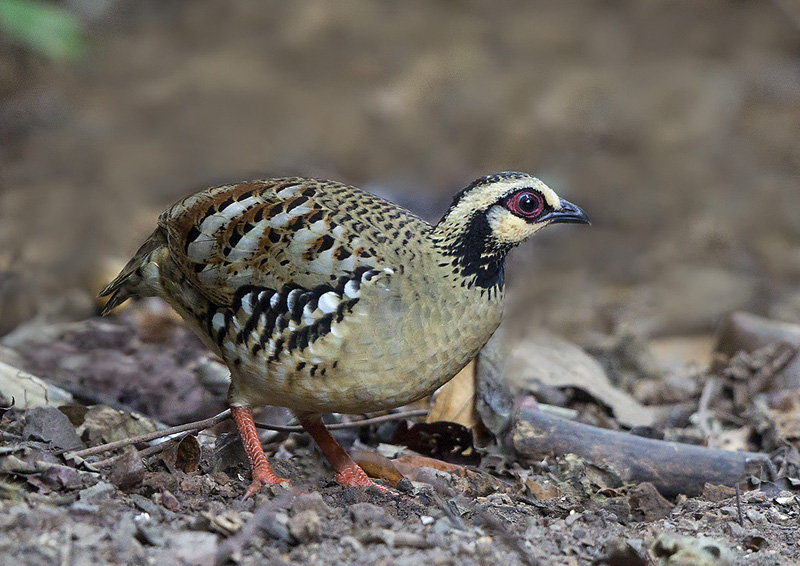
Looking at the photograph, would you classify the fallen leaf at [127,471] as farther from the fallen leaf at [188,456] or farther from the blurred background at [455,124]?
the blurred background at [455,124]

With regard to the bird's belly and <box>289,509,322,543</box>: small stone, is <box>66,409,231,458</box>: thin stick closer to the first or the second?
the bird's belly

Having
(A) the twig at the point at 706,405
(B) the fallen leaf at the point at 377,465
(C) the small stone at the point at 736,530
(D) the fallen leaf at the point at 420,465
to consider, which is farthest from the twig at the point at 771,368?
(B) the fallen leaf at the point at 377,465

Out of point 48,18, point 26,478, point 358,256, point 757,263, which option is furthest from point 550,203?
point 48,18

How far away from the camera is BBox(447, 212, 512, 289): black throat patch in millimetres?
5055

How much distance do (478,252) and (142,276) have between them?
1927mm

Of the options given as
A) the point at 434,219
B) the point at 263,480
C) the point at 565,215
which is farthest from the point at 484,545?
the point at 434,219

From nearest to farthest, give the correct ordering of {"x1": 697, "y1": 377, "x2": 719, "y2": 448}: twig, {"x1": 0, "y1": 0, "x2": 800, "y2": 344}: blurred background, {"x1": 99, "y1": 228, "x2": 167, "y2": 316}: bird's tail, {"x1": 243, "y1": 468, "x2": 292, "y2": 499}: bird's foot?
{"x1": 243, "y1": 468, "x2": 292, "y2": 499}: bird's foot → {"x1": 99, "y1": 228, "x2": 167, "y2": 316}: bird's tail → {"x1": 697, "y1": 377, "x2": 719, "y2": 448}: twig → {"x1": 0, "y1": 0, "x2": 800, "y2": 344}: blurred background

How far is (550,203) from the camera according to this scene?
203 inches

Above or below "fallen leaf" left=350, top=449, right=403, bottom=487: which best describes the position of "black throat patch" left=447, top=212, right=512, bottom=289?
above

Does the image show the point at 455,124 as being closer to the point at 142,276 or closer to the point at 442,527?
the point at 142,276

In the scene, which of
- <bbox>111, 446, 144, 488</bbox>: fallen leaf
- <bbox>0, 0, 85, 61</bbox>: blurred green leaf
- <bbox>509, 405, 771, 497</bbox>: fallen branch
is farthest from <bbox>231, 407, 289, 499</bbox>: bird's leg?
<bbox>0, 0, 85, 61</bbox>: blurred green leaf

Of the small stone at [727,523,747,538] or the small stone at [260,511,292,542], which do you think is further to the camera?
the small stone at [727,523,747,538]

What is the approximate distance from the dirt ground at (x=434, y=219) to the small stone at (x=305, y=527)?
0.06 feet

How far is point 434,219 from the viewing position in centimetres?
1013
